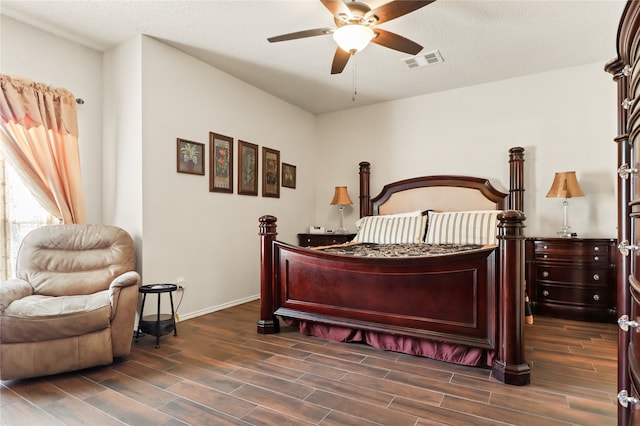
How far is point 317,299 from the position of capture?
3.00 metres

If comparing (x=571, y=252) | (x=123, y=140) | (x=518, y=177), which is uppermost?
(x=123, y=140)

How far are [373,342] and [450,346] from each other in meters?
0.59

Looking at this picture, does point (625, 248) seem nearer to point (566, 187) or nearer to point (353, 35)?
point (353, 35)

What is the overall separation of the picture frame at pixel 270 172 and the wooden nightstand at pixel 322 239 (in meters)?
0.76

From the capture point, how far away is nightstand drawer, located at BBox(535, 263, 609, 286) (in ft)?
11.3

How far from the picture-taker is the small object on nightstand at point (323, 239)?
190 inches

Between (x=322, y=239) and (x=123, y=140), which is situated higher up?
(x=123, y=140)

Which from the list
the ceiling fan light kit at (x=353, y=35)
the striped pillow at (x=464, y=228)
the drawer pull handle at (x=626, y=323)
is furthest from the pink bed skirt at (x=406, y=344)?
the ceiling fan light kit at (x=353, y=35)

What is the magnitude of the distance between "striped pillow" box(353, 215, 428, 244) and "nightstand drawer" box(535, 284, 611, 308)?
4.49ft

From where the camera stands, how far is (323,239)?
16.2ft

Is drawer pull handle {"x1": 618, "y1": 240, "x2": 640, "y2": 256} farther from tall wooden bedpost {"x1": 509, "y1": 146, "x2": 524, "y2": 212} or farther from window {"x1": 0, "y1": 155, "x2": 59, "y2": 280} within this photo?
window {"x1": 0, "y1": 155, "x2": 59, "y2": 280}

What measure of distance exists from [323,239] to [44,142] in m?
3.27

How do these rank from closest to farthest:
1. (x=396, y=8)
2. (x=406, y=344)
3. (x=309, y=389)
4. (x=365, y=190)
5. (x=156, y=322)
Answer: (x=309, y=389) → (x=396, y=8) → (x=406, y=344) → (x=156, y=322) → (x=365, y=190)

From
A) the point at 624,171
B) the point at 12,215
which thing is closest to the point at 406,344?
the point at 624,171
